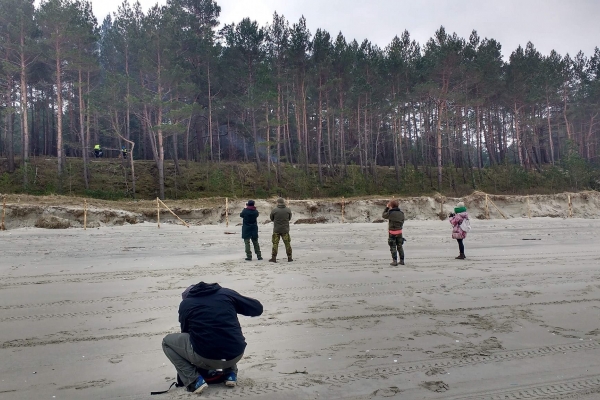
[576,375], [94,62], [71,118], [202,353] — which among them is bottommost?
[576,375]

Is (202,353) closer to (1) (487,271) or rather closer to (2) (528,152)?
(1) (487,271)

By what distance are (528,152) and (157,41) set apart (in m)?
39.0

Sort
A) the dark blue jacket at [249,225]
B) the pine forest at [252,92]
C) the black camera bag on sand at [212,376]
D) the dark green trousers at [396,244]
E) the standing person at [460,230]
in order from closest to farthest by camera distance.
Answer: the black camera bag on sand at [212,376] → the dark green trousers at [396,244] → the dark blue jacket at [249,225] → the standing person at [460,230] → the pine forest at [252,92]

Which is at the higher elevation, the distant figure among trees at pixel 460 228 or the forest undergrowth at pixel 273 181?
the forest undergrowth at pixel 273 181

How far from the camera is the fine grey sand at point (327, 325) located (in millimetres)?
4059

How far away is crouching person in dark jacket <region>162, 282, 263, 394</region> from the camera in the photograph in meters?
3.80

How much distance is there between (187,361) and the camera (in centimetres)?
388

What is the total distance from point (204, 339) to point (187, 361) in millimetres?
308

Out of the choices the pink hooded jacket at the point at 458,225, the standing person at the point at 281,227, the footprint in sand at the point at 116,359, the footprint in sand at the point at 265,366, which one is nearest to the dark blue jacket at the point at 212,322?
the footprint in sand at the point at 265,366

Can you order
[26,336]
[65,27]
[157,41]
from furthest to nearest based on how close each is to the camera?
[157,41]
[65,27]
[26,336]

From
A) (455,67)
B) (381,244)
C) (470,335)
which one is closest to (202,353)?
(470,335)

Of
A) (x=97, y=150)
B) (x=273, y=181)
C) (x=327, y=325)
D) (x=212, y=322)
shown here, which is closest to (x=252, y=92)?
(x=273, y=181)

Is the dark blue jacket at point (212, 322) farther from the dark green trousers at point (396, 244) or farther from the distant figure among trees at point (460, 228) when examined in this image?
the distant figure among trees at point (460, 228)

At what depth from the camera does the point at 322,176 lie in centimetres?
3778
